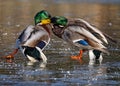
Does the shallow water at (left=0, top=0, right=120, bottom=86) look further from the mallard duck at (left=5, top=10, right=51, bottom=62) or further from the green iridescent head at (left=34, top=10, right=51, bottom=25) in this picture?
the green iridescent head at (left=34, top=10, right=51, bottom=25)

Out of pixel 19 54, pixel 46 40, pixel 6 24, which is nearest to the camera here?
pixel 46 40

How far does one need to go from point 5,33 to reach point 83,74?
22.6ft

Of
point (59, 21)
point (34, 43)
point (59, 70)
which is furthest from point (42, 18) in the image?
point (59, 70)

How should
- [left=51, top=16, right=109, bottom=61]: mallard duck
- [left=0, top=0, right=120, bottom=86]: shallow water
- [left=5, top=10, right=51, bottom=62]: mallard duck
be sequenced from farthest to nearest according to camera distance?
1. [left=51, top=16, right=109, bottom=61]: mallard duck
2. [left=5, top=10, right=51, bottom=62]: mallard duck
3. [left=0, top=0, right=120, bottom=86]: shallow water

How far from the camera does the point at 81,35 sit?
38.0 feet

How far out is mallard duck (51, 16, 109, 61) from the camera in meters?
11.5

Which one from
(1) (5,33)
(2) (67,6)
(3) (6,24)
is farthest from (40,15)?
(2) (67,6)

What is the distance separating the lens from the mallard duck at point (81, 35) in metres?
11.5

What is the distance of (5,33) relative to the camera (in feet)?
53.8

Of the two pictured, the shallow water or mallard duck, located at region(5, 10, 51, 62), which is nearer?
the shallow water

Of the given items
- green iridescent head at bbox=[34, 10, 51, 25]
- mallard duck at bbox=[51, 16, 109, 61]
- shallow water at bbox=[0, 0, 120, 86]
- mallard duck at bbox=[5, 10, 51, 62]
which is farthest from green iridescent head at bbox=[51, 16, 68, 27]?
shallow water at bbox=[0, 0, 120, 86]

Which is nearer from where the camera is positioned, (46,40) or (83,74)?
(83,74)

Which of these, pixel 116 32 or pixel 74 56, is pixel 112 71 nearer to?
pixel 74 56

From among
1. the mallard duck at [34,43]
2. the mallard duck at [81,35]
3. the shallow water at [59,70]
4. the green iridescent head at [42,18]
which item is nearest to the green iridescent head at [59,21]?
the mallard duck at [81,35]
